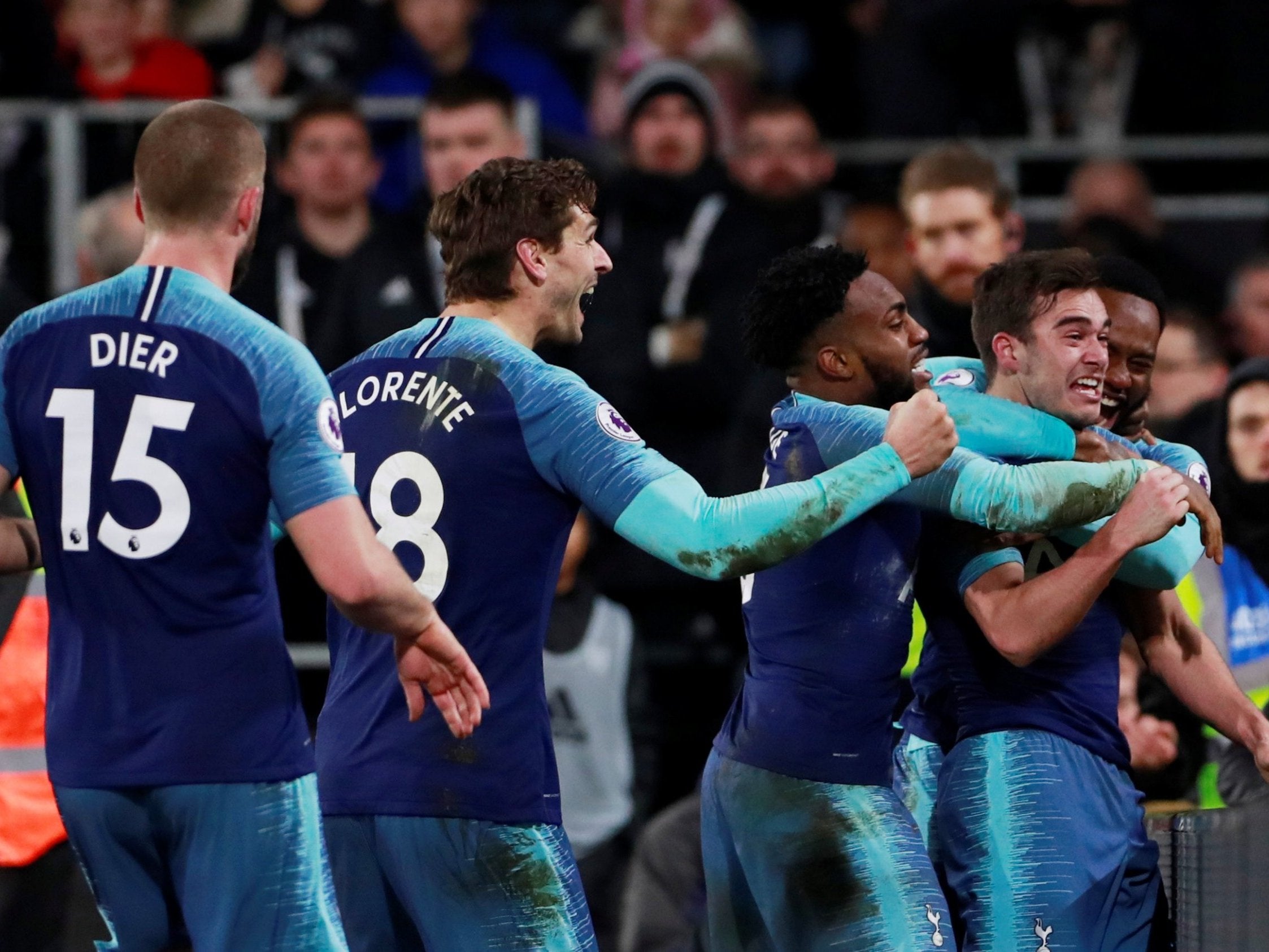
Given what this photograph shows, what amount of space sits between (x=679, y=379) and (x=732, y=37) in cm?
238

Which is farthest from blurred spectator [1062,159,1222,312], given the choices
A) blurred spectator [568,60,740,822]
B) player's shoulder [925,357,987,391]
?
player's shoulder [925,357,987,391]

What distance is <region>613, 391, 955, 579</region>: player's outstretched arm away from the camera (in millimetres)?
3941

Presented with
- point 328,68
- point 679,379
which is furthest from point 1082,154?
point 328,68

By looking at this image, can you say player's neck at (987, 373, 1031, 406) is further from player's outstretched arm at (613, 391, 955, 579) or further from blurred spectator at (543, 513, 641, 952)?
blurred spectator at (543, 513, 641, 952)

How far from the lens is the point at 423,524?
13.4 feet

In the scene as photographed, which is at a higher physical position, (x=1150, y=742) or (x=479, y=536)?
(x=479, y=536)

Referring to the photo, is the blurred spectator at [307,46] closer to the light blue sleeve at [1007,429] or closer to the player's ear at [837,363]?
the player's ear at [837,363]

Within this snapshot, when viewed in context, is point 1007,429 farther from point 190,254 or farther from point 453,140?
point 453,140

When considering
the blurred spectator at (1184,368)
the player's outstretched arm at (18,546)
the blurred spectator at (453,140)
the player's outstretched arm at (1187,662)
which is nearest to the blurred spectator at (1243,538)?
the blurred spectator at (1184,368)

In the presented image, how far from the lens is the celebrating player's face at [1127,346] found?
4691mm

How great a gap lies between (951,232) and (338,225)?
2.67 meters

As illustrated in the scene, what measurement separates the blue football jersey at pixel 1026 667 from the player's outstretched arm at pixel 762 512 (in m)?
0.46

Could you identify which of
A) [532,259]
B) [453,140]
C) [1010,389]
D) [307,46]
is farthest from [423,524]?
[307,46]

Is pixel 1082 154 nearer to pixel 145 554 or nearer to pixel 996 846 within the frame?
pixel 996 846
